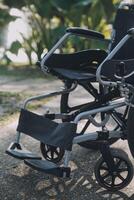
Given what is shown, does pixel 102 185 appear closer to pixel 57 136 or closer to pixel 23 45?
pixel 57 136

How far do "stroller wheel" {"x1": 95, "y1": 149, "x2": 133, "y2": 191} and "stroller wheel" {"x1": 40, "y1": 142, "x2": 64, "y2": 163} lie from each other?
0.40 m

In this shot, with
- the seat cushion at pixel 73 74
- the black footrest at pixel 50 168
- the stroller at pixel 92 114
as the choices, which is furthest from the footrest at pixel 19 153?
the seat cushion at pixel 73 74

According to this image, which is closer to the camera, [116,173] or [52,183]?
[116,173]

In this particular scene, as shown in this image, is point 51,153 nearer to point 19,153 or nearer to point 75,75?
point 19,153

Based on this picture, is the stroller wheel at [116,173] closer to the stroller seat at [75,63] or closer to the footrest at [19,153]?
the footrest at [19,153]

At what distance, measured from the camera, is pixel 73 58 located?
3693 millimetres

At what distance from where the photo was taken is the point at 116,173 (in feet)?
10.5

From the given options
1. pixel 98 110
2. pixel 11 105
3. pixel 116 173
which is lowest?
pixel 11 105

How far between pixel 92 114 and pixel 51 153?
544mm

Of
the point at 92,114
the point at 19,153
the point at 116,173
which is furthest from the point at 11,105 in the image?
the point at 116,173

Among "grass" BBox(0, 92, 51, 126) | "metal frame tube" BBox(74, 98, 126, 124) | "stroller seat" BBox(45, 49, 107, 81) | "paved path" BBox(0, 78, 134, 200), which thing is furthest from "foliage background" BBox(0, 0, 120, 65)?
"metal frame tube" BBox(74, 98, 126, 124)

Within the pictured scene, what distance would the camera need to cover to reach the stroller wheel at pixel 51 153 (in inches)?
139

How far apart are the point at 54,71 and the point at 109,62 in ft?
1.75

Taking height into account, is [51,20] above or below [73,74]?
below
